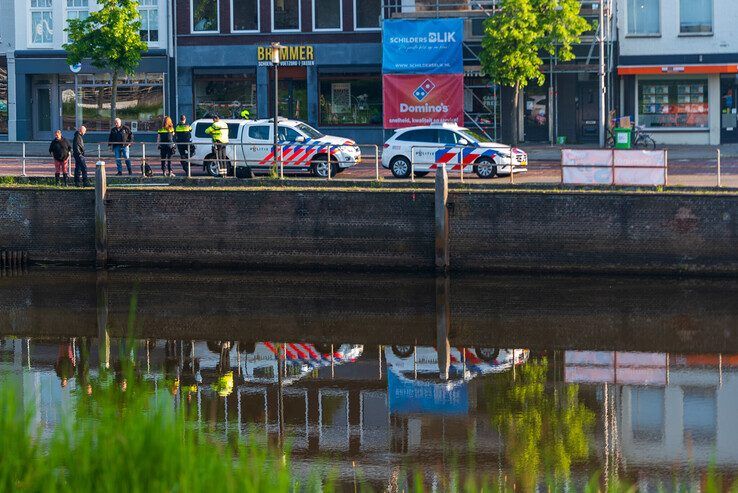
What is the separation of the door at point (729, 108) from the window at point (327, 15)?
13.2 m

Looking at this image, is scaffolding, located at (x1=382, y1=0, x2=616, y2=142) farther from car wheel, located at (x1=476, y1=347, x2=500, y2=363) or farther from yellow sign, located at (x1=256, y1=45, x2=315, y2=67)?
car wheel, located at (x1=476, y1=347, x2=500, y2=363)

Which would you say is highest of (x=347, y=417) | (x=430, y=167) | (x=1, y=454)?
(x=430, y=167)

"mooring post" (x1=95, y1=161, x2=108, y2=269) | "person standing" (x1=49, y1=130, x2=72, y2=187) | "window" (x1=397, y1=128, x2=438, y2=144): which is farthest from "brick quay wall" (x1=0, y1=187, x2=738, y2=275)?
"window" (x1=397, y1=128, x2=438, y2=144)

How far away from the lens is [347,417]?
771 inches

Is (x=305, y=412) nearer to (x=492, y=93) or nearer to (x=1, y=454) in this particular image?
(x=1, y=454)

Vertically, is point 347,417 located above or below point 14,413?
below

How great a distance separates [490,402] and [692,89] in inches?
1120

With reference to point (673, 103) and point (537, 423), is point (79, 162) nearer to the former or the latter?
point (537, 423)

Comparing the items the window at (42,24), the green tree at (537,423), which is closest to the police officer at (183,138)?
the window at (42,24)

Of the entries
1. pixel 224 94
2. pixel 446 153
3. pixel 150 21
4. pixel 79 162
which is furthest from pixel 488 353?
pixel 150 21

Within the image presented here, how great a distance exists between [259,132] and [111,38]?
436 inches

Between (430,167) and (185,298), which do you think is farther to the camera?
(430,167)

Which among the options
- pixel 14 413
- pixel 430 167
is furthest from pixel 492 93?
pixel 14 413

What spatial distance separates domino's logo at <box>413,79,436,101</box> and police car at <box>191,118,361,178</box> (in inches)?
394
